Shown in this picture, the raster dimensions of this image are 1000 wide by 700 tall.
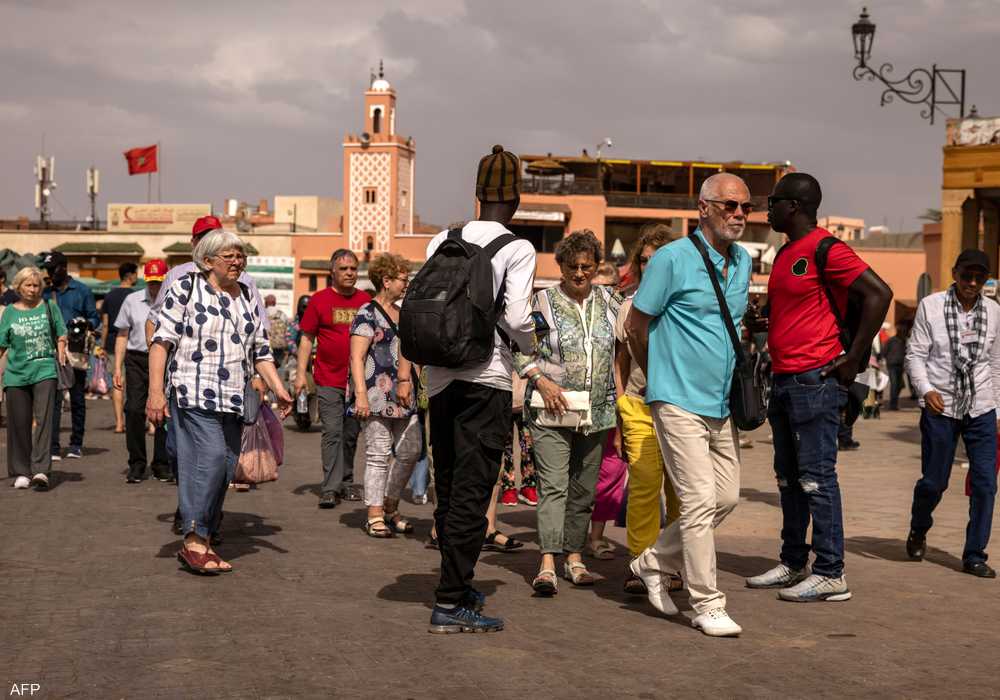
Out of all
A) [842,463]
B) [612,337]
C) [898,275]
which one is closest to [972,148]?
[842,463]

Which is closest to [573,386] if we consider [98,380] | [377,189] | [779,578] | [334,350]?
[779,578]

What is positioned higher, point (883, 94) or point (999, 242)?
point (883, 94)

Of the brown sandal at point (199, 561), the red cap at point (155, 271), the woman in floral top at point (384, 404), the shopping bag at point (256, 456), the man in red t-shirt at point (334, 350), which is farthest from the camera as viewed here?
the red cap at point (155, 271)

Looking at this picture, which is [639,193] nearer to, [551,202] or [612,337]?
[551,202]

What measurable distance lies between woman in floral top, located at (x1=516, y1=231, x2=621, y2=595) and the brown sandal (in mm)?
1804

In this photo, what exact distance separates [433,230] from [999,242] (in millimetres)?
66751

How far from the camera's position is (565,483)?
764 centimetres

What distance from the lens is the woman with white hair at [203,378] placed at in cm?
778

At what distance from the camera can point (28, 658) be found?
5.54m

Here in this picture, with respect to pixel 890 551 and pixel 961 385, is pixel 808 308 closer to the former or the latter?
pixel 961 385

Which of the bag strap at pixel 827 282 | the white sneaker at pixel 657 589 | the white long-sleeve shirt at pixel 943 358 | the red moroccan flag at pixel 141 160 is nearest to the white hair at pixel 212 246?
the white sneaker at pixel 657 589

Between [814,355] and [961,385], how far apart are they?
166 centimetres

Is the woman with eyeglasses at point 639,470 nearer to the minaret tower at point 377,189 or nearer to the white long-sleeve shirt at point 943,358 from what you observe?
the white long-sleeve shirt at point 943,358

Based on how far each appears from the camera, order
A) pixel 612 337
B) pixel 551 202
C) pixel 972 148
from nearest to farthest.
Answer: pixel 612 337 < pixel 972 148 < pixel 551 202
